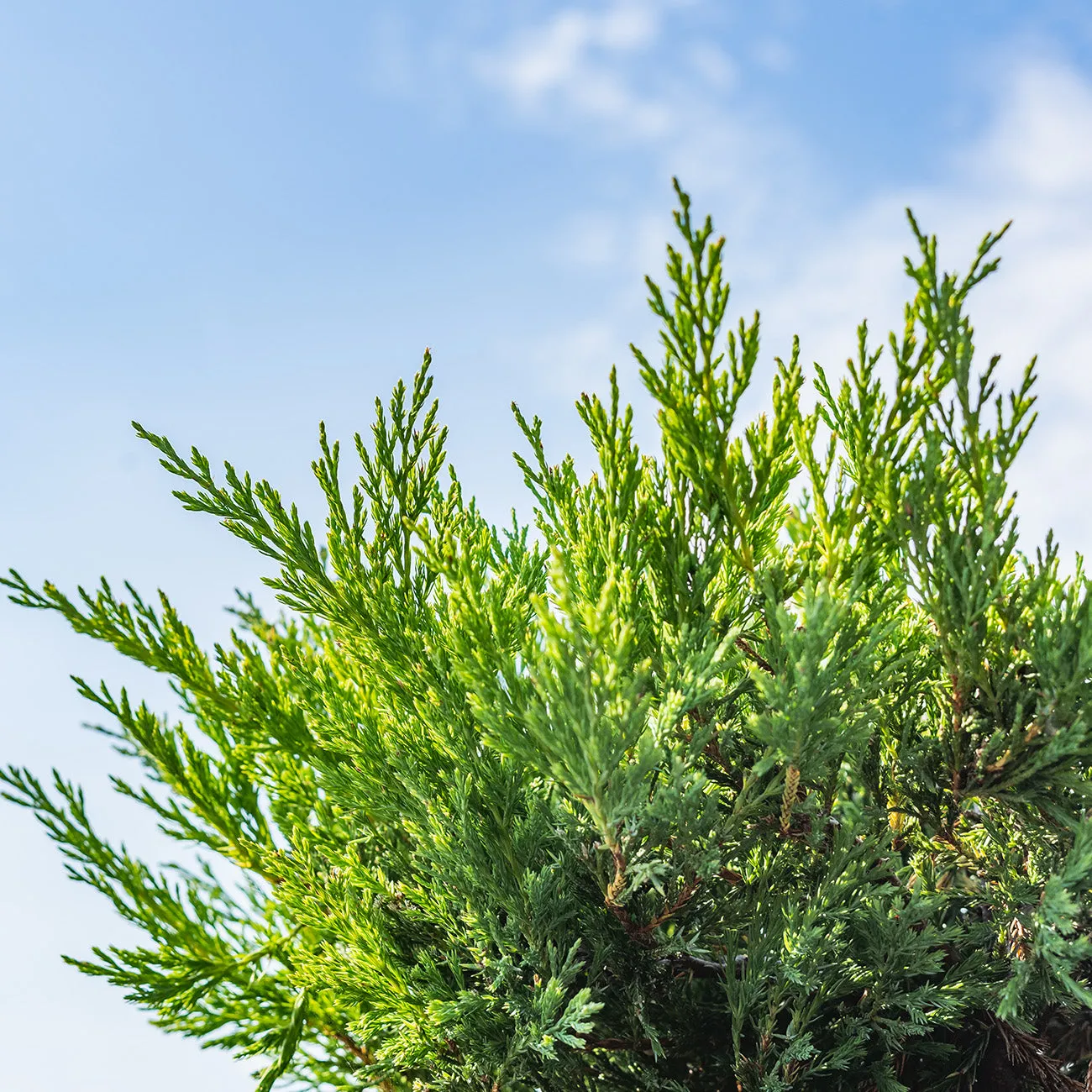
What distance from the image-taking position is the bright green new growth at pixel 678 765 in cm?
249

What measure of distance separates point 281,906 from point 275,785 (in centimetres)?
40

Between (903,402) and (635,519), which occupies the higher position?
(903,402)

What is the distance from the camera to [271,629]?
399 centimetres

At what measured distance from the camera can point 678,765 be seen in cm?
236

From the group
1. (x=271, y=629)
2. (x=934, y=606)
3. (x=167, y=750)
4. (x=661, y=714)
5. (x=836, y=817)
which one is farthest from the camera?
(x=271, y=629)

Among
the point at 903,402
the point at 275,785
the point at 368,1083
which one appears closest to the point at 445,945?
the point at 368,1083

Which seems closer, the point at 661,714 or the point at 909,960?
the point at 661,714

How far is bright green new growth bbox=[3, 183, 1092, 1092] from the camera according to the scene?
2.49m

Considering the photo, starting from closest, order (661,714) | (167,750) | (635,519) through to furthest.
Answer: (661,714) < (635,519) < (167,750)

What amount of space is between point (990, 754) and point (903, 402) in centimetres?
100

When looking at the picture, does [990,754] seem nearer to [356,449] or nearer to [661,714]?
[661,714]

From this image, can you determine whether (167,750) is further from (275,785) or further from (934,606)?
(934,606)

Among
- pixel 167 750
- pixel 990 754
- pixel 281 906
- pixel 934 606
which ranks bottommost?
pixel 281 906

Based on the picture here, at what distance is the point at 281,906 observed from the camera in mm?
3293
